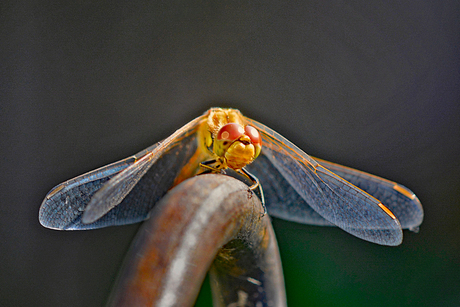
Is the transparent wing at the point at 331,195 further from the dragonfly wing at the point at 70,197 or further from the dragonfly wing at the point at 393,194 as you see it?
the dragonfly wing at the point at 70,197

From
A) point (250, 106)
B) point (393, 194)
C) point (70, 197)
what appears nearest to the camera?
point (70, 197)

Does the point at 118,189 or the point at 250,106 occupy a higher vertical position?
the point at 250,106

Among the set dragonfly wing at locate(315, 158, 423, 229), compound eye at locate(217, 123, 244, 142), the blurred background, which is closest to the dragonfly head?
compound eye at locate(217, 123, 244, 142)

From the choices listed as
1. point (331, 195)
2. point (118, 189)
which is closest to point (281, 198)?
point (331, 195)

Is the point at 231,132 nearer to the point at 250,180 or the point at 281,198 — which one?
the point at 250,180

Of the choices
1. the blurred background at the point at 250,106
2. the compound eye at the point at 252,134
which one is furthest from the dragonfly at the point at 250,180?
the blurred background at the point at 250,106

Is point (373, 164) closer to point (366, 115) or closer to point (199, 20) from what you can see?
point (366, 115)
